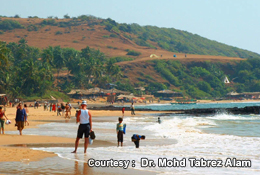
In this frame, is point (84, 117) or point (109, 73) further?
point (109, 73)

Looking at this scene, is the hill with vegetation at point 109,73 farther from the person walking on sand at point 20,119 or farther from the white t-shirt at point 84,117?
the white t-shirt at point 84,117

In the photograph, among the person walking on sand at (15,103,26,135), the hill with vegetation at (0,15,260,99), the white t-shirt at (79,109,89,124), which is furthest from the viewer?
the hill with vegetation at (0,15,260,99)

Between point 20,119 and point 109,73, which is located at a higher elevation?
point 109,73

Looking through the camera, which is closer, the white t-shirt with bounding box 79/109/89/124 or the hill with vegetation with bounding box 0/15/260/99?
the white t-shirt with bounding box 79/109/89/124

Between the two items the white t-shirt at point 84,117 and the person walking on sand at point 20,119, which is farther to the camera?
the person walking on sand at point 20,119

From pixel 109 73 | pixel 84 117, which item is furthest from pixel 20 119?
pixel 109 73

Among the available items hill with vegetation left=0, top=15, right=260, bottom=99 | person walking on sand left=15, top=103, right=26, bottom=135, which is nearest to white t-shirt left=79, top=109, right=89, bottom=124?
person walking on sand left=15, top=103, right=26, bottom=135

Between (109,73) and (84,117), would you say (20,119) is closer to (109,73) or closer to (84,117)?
(84,117)

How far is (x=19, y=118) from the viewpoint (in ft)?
61.8

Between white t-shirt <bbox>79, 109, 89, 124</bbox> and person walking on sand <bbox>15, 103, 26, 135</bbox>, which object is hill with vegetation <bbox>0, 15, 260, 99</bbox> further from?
white t-shirt <bbox>79, 109, 89, 124</bbox>

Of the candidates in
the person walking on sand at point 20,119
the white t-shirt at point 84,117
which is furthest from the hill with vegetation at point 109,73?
the white t-shirt at point 84,117

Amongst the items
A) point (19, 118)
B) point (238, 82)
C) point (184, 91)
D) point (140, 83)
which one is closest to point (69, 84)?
point (140, 83)

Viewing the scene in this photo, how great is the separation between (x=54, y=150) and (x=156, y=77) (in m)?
141

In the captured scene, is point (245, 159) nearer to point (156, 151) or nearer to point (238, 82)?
point (156, 151)
